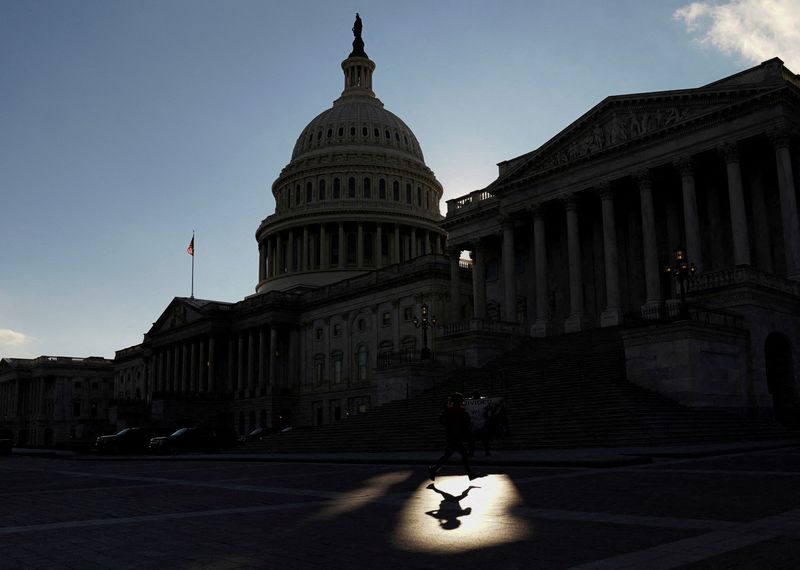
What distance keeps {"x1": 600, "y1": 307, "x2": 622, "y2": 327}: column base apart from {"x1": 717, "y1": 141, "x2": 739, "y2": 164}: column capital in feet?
37.1

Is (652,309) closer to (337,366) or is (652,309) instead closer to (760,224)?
(760,224)

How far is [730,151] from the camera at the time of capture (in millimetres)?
46000

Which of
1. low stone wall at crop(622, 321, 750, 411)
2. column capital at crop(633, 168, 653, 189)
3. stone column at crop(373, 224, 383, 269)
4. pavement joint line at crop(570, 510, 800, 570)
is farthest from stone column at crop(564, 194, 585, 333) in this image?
stone column at crop(373, 224, 383, 269)

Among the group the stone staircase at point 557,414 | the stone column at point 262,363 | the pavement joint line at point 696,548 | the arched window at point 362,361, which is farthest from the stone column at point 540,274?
the stone column at point 262,363

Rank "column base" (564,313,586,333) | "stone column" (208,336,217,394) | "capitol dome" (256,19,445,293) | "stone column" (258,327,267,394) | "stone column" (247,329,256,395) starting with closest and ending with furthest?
1. "column base" (564,313,586,333)
2. "stone column" (258,327,267,394)
3. "stone column" (247,329,256,395)
4. "stone column" (208,336,217,394)
5. "capitol dome" (256,19,445,293)

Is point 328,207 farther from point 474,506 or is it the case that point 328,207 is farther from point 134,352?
point 474,506

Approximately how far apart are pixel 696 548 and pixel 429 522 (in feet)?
12.3

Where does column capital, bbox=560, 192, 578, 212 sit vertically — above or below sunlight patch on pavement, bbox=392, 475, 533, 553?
above

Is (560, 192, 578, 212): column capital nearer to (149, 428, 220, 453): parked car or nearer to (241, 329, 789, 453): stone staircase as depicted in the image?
(241, 329, 789, 453): stone staircase

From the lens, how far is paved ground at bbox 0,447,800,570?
824cm

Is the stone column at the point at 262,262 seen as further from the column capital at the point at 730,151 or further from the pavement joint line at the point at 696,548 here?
the pavement joint line at the point at 696,548

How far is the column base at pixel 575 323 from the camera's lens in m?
53.0

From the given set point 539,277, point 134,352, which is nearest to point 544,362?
point 539,277

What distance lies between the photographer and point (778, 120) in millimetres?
43750
